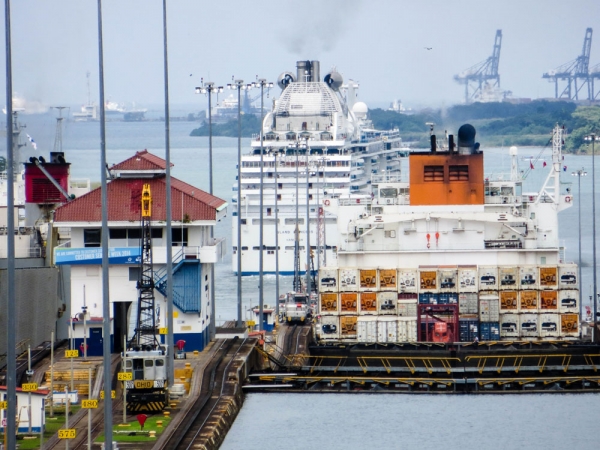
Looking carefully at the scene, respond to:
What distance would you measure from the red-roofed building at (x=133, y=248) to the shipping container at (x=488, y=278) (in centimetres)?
1198

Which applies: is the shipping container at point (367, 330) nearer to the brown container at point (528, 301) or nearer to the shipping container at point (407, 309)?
the shipping container at point (407, 309)

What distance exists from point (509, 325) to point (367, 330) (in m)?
5.23

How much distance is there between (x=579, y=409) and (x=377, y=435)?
23.2 ft

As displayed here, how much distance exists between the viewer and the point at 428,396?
4688cm

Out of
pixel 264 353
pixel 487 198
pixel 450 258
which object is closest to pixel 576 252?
pixel 487 198

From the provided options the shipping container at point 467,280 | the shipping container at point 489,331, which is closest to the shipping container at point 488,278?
the shipping container at point 467,280

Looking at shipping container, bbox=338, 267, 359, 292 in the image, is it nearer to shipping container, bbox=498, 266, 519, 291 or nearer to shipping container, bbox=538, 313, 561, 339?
shipping container, bbox=498, 266, 519, 291

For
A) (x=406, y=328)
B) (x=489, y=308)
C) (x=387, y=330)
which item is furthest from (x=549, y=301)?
(x=387, y=330)

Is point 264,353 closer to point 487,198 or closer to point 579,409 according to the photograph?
point 579,409

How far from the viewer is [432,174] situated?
6412 cm

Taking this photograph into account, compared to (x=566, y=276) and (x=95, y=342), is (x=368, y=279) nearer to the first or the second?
(x=566, y=276)

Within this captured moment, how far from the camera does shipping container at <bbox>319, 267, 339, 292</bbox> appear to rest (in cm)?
Answer: 5684

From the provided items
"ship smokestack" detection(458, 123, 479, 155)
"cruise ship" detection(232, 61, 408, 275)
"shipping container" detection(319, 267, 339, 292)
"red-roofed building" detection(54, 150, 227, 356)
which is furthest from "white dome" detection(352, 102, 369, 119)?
"red-roofed building" detection(54, 150, 227, 356)

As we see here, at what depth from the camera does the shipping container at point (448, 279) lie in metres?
56.2
